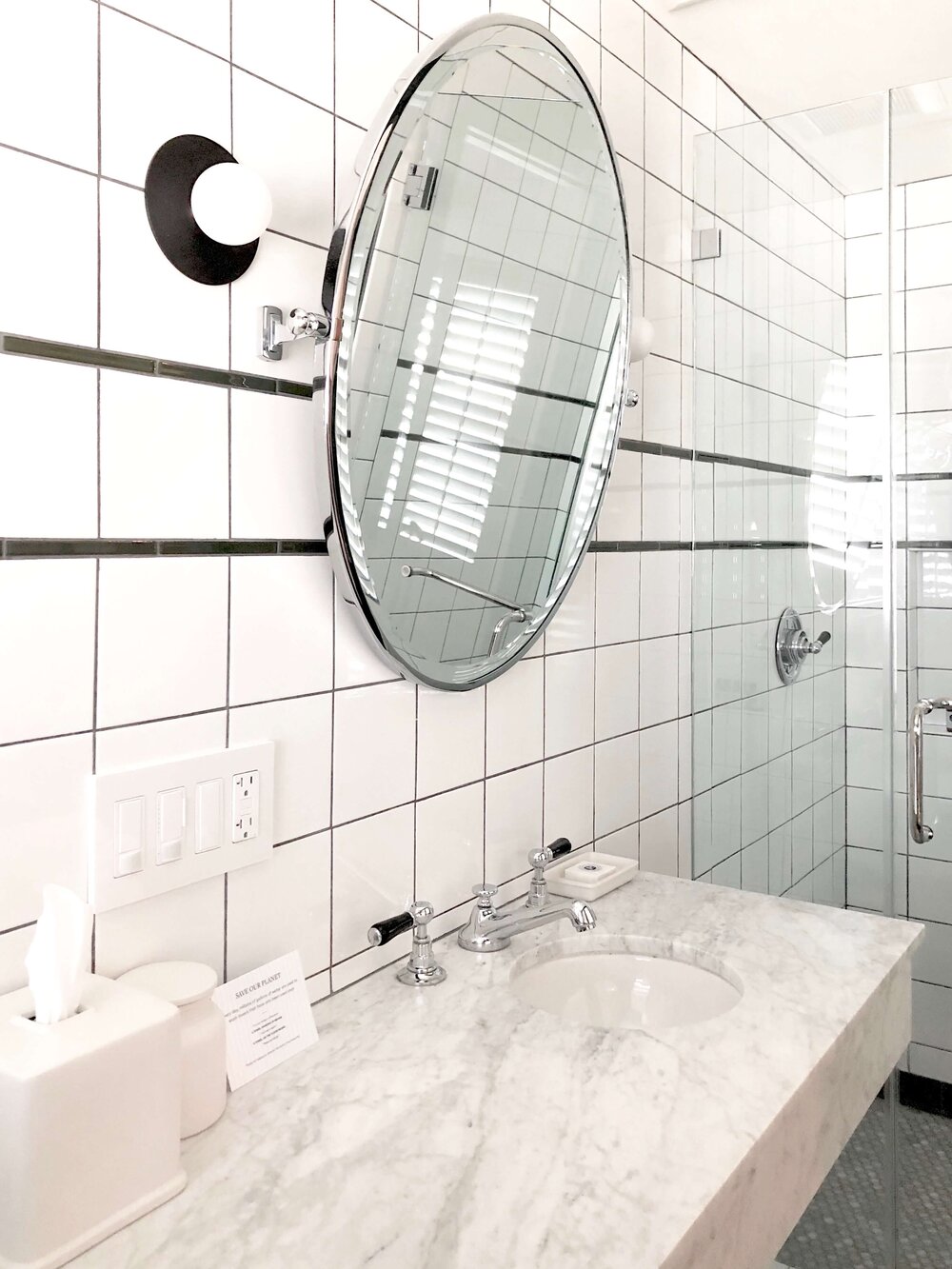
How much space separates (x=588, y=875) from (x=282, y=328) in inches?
38.9

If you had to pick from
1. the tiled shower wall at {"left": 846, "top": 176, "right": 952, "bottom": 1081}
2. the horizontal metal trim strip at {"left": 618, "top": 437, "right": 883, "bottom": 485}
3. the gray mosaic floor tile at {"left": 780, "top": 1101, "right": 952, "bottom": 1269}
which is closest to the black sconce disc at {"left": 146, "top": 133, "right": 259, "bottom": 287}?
the horizontal metal trim strip at {"left": 618, "top": 437, "right": 883, "bottom": 485}

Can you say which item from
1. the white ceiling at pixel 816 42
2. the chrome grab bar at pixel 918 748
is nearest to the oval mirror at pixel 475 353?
the white ceiling at pixel 816 42

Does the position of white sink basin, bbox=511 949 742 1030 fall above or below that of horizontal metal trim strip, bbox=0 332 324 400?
below

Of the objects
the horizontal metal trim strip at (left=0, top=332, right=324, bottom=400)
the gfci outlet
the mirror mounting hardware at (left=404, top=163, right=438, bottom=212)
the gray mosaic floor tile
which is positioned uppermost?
the mirror mounting hardware at (left=404, top=163, right=438, bottom=212)

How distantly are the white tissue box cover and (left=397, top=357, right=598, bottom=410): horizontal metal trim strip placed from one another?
82cm

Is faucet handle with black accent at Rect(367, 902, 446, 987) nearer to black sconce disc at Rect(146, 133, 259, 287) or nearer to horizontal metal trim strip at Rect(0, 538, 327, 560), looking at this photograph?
horizontal metal trim strip at Rect(0, 538, 327, 560)

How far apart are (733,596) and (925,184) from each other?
2.78 ft

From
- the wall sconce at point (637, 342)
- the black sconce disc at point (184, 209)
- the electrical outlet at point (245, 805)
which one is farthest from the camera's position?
the wall sconce at point (637, 342)

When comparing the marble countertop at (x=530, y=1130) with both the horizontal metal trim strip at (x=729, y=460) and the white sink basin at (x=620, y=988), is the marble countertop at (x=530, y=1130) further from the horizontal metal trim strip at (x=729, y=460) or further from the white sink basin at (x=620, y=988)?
the horizontal metal trim strip at (x=729, y=460)

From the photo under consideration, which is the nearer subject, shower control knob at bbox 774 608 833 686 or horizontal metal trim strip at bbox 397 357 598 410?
horizontal metal trim strip at bbox 397 357 598 410

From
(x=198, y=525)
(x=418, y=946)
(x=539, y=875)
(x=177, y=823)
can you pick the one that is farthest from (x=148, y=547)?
(x=539, y=875)

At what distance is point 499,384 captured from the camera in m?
1.52

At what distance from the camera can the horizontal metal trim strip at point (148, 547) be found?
37.0 inches

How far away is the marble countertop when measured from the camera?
0.84 m
